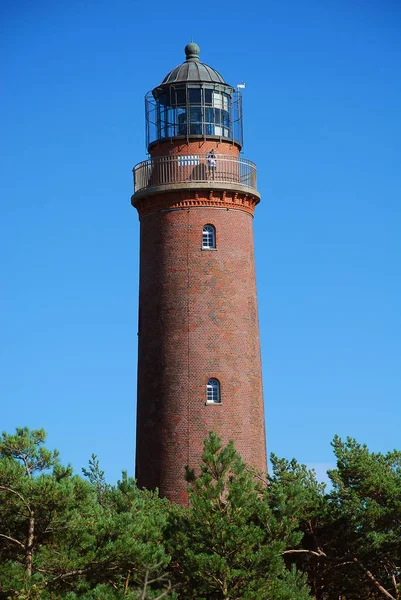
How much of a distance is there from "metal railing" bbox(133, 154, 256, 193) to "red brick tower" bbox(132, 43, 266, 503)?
3 centimetres

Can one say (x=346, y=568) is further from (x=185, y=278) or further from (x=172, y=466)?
(x=185, y=278)

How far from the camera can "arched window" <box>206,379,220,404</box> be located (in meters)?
37.9

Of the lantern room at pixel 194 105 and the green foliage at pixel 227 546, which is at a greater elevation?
the lantern room at pixel 194 105

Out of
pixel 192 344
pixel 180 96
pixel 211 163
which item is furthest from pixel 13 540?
pixel 180 96

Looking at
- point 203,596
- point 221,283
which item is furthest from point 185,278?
point 203,596

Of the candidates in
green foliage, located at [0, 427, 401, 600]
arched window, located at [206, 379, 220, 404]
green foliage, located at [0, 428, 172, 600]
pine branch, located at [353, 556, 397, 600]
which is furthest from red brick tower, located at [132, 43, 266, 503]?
green foliage, located at [0, 428, 172, 600]

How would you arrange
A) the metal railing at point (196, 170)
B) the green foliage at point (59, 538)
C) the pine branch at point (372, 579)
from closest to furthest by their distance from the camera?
the green foliage at point (59, 538), the pine branch at point (372, 579), the metal railing at point (196, 170)

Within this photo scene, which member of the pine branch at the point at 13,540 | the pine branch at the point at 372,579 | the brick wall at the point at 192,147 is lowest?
the pine branch at the point at 372,579

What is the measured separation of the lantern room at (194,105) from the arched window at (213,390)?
24.5 ft

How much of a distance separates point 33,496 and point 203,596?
5.08m

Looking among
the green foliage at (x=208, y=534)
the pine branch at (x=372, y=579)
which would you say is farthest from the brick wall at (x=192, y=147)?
the pine branch at (x=372, y=579)

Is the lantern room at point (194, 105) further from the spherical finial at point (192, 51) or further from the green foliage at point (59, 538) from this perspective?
the green foliage at point (59, 538)

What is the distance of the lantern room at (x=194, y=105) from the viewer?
1572 inches

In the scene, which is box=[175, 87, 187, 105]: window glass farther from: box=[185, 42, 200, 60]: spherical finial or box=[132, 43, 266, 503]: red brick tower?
box=[185, 42, 200, 60]: spherical finial
